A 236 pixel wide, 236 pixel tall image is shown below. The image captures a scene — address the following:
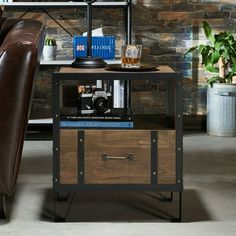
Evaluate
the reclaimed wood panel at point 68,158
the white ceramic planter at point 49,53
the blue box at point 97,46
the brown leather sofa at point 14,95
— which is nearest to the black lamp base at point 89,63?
the brown leather sofa at point 14,95

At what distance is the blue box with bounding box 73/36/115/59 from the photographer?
5102mm

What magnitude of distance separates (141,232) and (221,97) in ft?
7.96

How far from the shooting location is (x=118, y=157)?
122 inches

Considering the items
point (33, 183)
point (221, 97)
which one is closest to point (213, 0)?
point (221, 97)

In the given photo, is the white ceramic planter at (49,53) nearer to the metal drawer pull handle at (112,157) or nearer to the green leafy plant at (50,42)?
the green leafy plant at (50,42)

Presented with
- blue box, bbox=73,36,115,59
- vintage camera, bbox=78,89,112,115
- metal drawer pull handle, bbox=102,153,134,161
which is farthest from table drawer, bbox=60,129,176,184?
blue box, bbox=73,36,115,59

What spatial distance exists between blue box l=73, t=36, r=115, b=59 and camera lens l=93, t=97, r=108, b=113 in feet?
6.17

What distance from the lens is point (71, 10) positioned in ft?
18.0

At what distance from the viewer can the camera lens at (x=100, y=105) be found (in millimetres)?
3252

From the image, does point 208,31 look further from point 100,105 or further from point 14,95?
point 14,95

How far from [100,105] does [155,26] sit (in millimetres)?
2366

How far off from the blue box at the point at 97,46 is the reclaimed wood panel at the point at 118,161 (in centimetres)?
210

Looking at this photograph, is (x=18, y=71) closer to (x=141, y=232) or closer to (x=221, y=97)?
(x=141, y=232)

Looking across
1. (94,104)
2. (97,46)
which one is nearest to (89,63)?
(94,104)
